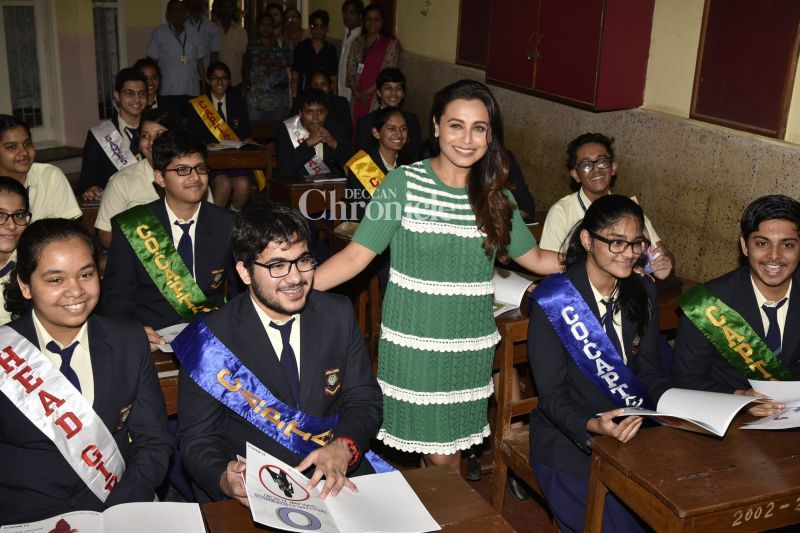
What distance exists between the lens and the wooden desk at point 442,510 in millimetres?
1917

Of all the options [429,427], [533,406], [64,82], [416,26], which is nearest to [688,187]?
[533,406]

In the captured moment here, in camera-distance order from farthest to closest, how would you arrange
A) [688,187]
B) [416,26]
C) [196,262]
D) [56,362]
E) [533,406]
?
1. [416,26]
2. [688,187]
3. [196,262]
4. [533,406]
5. [56,362]

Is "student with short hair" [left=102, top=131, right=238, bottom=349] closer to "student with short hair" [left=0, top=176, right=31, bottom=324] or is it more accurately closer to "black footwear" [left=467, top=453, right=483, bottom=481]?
"student with short hair" [left=0, top=176, right=31, bottom=324]

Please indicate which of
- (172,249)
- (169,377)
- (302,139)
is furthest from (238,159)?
(169,377)

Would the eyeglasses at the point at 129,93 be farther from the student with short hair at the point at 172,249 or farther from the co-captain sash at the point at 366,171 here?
the student with short hair at the point at 172,249

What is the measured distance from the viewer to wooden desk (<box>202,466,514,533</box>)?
6.29 feet

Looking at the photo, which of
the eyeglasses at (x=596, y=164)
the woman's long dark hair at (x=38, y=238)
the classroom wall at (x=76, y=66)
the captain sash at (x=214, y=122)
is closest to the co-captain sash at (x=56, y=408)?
the woman's long dark hair at (x=38, y=238)

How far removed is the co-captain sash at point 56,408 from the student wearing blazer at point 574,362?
1.30 meters

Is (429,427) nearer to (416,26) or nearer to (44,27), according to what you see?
(416,26)

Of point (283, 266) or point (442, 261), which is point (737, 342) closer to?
point (442, 261)

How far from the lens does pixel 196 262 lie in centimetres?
338

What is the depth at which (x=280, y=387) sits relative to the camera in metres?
2.34

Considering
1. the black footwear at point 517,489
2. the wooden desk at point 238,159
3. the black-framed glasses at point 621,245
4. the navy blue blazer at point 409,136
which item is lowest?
the black footwear at point 517,489

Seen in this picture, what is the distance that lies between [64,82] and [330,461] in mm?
7859
